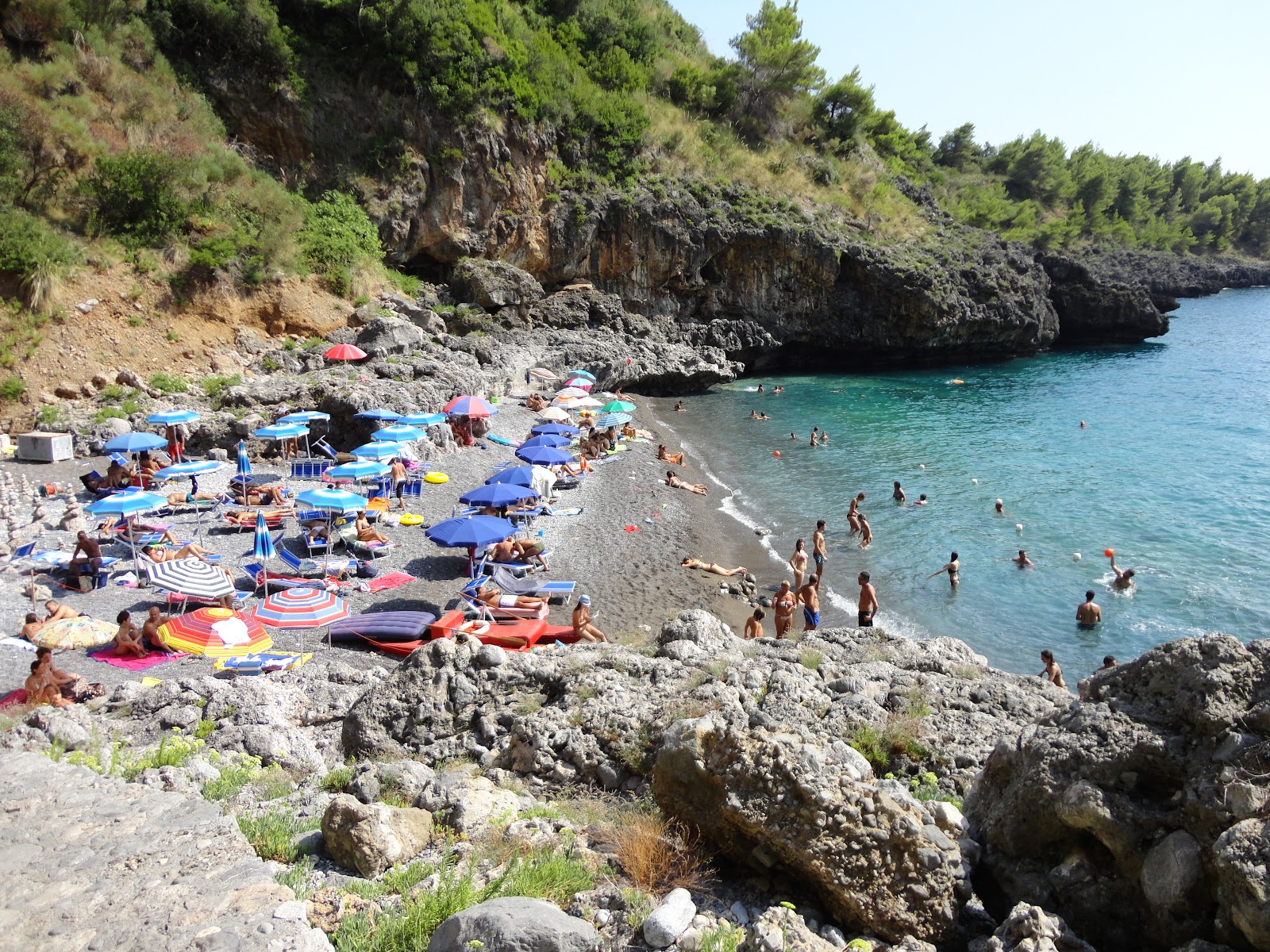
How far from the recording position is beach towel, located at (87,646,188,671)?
10031 millimetres

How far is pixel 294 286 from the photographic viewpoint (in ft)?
88.7

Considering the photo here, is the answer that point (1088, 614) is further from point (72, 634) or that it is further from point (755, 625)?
point (72, 634)

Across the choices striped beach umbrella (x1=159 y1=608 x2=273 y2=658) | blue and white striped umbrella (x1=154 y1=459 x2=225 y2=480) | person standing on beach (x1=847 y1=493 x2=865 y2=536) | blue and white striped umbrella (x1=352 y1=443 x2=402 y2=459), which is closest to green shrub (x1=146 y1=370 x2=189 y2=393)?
blue and white striped umbrella (x1=154 y1=459 x2=225 y2=480)

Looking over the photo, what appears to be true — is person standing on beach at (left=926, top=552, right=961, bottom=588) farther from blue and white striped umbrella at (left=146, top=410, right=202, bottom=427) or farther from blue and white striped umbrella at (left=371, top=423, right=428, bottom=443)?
blue and white striped umbrella at (left=146, top=410, right=202, bottom=427)

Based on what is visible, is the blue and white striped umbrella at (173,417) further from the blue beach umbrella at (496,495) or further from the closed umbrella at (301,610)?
the closed umbrella at (301,610)

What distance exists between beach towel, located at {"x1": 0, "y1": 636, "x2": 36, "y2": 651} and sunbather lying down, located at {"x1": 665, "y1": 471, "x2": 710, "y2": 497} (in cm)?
1592

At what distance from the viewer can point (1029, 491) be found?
22844 millimetres

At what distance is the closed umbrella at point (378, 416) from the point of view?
2055 cm

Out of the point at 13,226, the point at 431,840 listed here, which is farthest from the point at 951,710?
the point at 13,226

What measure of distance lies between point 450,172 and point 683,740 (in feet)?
116

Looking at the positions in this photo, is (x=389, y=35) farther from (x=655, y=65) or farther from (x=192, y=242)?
(x=655, y=65)

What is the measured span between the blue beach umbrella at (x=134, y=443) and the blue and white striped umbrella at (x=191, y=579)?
22.3 ft

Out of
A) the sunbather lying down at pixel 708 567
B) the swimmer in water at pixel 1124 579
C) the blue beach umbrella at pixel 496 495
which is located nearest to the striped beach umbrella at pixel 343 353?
the blue beach umbrella at pixel 496 495

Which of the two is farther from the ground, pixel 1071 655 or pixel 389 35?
pixel 389 35
